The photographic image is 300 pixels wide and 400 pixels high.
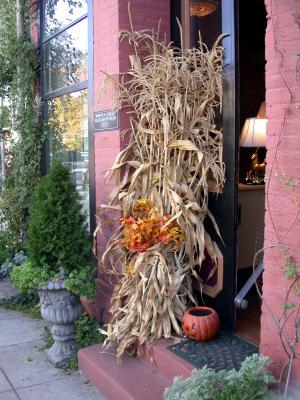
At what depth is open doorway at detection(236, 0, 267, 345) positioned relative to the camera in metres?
4.25

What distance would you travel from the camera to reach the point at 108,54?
4184 mm

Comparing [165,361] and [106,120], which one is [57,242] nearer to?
[106,120]

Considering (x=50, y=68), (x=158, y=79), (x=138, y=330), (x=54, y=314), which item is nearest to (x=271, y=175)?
(x=158, y=79)

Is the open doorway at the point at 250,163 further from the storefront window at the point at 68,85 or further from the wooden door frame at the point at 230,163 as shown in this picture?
the storefront window at the point at 68,85

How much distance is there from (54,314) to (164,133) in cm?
175

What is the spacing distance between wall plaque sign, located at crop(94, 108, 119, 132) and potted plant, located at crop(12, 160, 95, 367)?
1.74 feet

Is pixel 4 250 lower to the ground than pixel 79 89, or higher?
lower

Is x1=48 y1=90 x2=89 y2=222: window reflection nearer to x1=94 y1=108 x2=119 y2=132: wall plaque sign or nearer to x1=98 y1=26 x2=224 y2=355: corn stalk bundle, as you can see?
x1=94 y1=108 x2=119 y2=132: wall plaque sign

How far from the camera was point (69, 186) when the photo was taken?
4.12 meters

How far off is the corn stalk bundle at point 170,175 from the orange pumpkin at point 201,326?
5.2 inches

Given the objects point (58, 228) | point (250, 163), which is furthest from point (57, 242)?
point (250, 163)

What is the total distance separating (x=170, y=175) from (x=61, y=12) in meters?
3.05

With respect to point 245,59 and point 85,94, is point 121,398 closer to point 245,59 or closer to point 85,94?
point 85,94

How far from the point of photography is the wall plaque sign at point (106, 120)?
4100 mm
